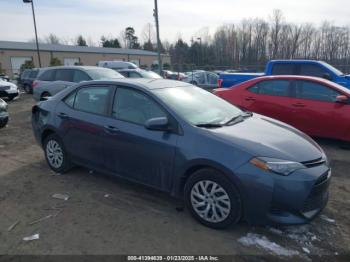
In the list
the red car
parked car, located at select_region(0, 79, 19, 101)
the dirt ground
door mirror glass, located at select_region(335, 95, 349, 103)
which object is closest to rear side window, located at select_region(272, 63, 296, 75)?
the red car

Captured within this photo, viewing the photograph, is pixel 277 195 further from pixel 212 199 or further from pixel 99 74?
pixel 99 74

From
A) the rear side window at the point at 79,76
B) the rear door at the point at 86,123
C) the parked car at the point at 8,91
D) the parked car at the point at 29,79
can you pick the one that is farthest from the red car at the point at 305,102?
the parked car at the point at 29,79

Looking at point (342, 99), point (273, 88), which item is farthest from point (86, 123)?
point (342, 99)

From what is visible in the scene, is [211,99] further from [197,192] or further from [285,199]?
[285,199]

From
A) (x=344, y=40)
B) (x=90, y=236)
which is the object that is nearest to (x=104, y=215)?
(x=90, y=236)

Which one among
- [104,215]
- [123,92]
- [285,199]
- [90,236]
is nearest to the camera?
[285,199]

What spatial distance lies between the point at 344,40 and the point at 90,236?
72.4 metres

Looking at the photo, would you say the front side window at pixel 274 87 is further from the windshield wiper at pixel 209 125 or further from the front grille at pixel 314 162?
the windshield wiper at pixel 209 125

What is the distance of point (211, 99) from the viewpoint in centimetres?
458

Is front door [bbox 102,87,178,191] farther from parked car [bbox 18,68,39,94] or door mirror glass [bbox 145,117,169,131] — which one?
parked car [bbox 18,68,39,94]

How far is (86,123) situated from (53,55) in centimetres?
4926

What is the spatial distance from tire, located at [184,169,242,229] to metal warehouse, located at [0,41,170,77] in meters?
45.0

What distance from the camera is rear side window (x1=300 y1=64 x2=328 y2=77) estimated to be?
→ 9688 mm

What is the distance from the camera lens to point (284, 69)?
33.5ft
